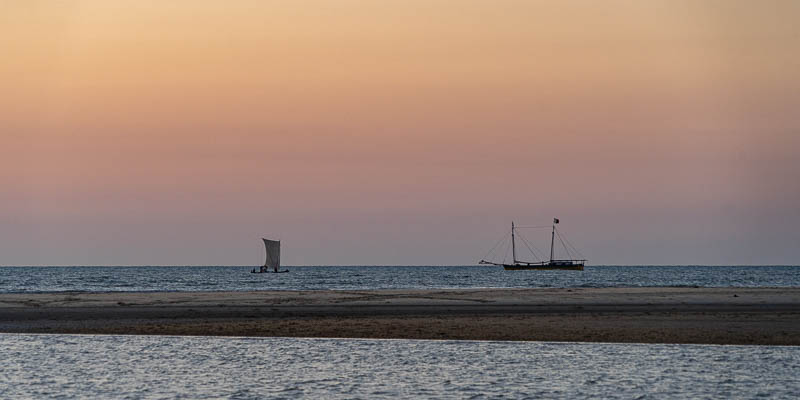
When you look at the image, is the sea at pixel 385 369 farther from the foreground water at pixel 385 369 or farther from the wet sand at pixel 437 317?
the wet sand at pixel 437 317

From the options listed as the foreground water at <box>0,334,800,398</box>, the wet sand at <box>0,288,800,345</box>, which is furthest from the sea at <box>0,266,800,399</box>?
the wet sand at <box>0,288,800,345</box>

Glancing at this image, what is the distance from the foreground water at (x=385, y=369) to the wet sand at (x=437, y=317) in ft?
10.7

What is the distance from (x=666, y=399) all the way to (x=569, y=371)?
15.6ft

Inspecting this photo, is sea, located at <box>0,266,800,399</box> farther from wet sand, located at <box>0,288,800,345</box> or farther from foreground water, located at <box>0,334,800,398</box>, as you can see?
wet sand, located at <box>0,288,800,345</box>

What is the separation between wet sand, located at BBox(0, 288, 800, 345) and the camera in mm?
38781

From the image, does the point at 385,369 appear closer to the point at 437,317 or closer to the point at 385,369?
the point at 385,369

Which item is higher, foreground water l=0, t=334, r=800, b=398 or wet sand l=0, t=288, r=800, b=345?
wet sand l=0, t=288, r=800, b=345

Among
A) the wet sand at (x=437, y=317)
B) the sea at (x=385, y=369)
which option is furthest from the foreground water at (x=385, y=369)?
the wet sand at (x=437, y=317)

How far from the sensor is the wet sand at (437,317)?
127 feet

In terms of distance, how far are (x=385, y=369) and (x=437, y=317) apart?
1881 centimetres

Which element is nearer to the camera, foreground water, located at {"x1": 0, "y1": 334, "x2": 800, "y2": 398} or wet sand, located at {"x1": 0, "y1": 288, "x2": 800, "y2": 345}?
foreground water, located at {"x1": 0, "y1": 334, "x2": 800, "y2": 398}

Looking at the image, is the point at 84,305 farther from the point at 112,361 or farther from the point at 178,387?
the point at 178,387

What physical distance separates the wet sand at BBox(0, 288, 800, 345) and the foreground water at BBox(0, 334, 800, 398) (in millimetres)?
3264

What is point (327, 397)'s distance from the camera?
24359 mm
